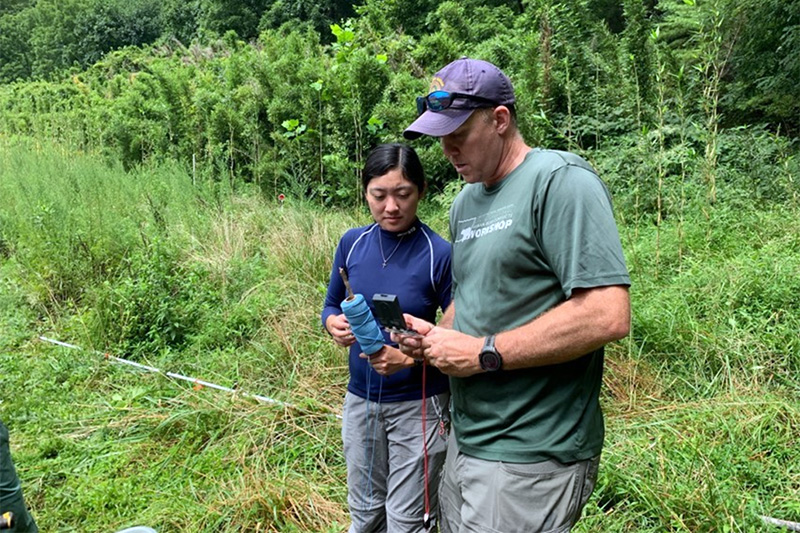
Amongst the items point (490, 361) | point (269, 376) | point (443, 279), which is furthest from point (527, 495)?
point (269, 376)

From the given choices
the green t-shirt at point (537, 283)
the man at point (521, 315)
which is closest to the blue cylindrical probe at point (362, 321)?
the man at point (521, 315)

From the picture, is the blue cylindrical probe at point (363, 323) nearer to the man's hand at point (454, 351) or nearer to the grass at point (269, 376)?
the man's hand at point (454, 351)

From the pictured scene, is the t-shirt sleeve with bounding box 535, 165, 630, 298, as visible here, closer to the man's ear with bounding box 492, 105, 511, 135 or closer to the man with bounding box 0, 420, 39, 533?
the man's ear with bounding box 492, 105, 511, 135

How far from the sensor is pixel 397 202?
214 centimetres

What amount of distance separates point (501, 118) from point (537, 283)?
446 mm

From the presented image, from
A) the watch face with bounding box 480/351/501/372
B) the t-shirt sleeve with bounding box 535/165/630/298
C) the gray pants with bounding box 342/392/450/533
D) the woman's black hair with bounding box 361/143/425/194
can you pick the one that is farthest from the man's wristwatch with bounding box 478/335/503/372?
the woman's black hair with bounding box 361/143/425/194

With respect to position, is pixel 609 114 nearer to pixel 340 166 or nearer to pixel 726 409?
pixel 340 166

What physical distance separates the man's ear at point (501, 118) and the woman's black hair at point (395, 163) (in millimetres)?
617

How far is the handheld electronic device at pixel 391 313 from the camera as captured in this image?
162 centimetres

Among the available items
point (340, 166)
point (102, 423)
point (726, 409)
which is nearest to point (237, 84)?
point (340, 166)

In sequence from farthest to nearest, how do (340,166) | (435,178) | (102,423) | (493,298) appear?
1. (435,178)
2. (340,166)
3. (102,423)
4. (493,298)

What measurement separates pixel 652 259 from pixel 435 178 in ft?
10.1

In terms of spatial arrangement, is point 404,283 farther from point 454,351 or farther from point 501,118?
point 501,118

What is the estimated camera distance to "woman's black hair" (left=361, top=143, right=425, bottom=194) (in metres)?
2.13
